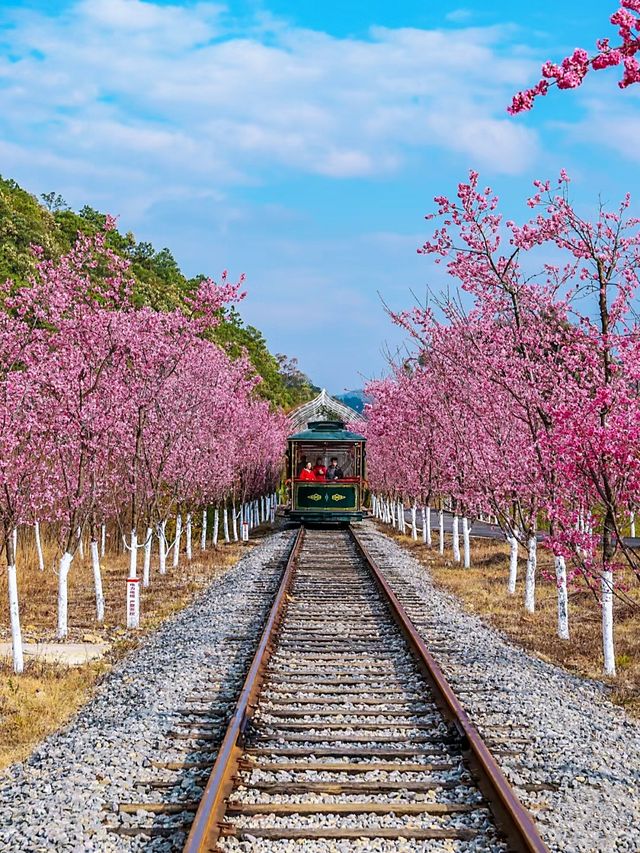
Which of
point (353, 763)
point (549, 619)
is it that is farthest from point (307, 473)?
point (353, 763)

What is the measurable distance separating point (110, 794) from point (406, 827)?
80.1 inches

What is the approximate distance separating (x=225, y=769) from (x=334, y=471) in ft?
88.4

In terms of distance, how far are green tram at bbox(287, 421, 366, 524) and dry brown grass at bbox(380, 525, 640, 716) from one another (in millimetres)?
8406

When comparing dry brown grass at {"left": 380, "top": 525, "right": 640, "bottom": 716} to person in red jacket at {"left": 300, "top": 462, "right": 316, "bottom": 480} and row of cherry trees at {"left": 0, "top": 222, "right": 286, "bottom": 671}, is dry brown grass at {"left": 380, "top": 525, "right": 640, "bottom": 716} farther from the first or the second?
person in red jacket at {"left": 300, "top": 462, "right": 316, "bottom": 480}

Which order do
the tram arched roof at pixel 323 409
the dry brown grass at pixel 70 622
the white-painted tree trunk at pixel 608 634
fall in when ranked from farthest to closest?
the tram arched roof at pixel 323 409 → the white-painted tree trunk at pixel 608 634 → the dry brown grass at pixel 70 622

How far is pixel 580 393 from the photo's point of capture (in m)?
11.0

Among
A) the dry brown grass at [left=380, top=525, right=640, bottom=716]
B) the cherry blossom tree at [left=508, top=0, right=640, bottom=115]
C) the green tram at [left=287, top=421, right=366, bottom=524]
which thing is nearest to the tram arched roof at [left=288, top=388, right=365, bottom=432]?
the green tram at [left=287, top=421, right=366, bottom=524]

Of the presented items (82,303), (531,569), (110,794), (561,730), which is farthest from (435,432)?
(110,794)

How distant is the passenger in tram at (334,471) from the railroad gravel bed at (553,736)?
19899 mm

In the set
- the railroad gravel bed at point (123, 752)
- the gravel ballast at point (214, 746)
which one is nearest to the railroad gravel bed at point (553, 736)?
the gravel ballast at point (214, 746)

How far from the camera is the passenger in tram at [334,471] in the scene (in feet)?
109

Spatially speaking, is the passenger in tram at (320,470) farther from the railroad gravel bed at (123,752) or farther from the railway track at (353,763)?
the railway track at (353,763)

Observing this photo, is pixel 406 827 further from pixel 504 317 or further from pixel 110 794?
pixel 504 317

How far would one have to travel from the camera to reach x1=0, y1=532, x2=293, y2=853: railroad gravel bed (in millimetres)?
5688
